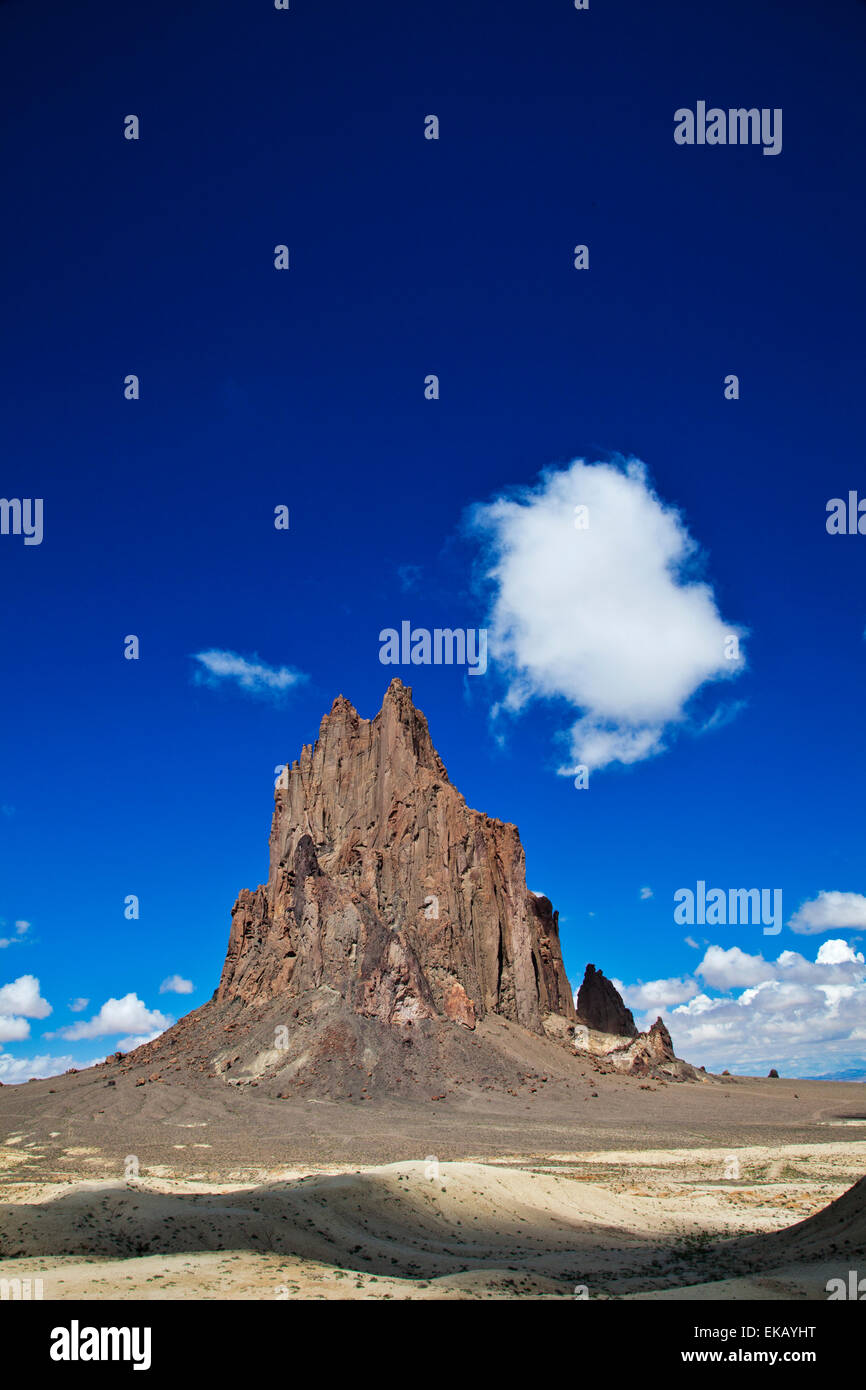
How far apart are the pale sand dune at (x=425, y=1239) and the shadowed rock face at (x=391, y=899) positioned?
47208 millimetres

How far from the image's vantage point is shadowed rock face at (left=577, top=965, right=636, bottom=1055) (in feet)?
387

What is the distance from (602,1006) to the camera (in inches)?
4695

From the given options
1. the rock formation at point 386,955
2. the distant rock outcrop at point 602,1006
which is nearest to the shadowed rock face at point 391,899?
the rock formation at point 386,955

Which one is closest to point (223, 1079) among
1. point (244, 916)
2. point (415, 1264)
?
point (244, 916)

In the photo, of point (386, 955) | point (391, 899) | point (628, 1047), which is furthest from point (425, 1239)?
point (628, 1047)

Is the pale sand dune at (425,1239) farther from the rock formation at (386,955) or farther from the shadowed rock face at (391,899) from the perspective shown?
the shadowed rock face at (391,899)

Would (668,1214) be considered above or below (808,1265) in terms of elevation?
below

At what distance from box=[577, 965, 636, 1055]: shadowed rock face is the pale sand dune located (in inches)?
3608

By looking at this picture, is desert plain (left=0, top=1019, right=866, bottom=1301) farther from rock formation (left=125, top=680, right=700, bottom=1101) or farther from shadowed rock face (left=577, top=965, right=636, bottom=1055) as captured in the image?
shadowed rock face (left=577, top=965, right=636, bottom=1055)

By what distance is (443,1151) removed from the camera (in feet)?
139

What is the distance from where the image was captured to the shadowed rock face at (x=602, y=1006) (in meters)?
118
